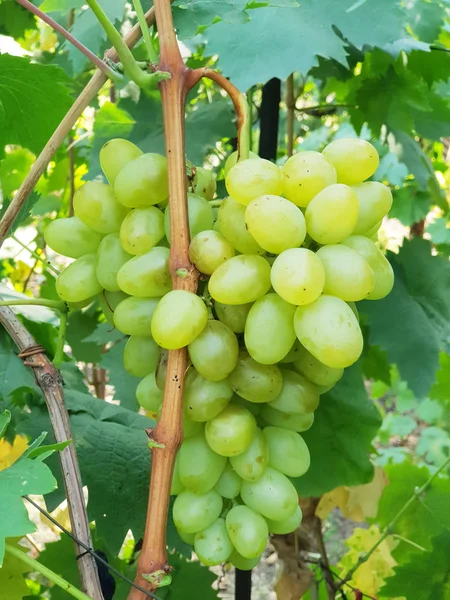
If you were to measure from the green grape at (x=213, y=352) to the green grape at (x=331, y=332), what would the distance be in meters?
0.05

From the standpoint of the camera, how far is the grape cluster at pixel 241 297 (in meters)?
0.38

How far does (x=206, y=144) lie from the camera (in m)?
0.94

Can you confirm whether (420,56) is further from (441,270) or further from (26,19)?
(26,19)

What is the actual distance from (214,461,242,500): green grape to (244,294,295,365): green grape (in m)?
0.12

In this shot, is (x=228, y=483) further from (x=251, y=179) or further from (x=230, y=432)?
(x=251, y=179)

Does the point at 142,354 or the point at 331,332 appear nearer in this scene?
the point at 331,332

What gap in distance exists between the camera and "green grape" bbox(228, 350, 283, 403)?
1.38ft

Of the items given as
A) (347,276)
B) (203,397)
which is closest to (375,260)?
(347,276)

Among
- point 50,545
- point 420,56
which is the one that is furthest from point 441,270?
point 50,545

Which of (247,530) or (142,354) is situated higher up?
(142,354)

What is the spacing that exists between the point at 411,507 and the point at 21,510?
2.31ft

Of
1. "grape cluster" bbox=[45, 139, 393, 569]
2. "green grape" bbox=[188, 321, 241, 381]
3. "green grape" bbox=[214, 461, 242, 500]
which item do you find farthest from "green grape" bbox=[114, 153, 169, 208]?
"green grape" bbox=[214, 461, 242, 500]

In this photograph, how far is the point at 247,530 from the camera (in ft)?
1.47

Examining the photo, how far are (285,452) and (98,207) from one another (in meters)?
0.24
